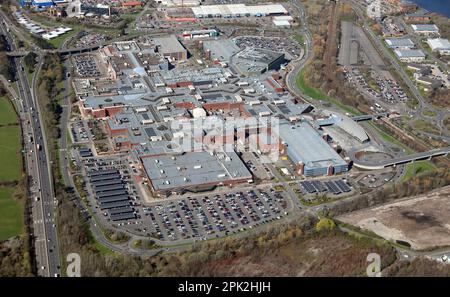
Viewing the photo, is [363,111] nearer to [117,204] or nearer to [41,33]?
[117,204]

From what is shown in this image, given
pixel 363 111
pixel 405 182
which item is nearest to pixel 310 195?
pixel 405 182

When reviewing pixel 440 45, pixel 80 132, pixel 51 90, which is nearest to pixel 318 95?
pixel 440 45

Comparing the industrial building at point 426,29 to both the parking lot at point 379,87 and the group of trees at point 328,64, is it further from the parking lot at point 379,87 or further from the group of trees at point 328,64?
the parking lot at point 379,87

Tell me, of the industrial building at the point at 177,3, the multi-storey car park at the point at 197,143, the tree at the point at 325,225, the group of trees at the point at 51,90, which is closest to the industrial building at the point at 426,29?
the multi-storey car park at the point at 197,143

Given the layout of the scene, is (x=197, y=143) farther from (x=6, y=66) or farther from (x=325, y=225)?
(x=6, y=66)

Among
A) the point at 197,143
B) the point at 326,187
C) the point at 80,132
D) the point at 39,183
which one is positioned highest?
the point at 197,143

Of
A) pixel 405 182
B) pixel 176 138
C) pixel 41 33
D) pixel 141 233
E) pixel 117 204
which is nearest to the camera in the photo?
pixel 141 233
